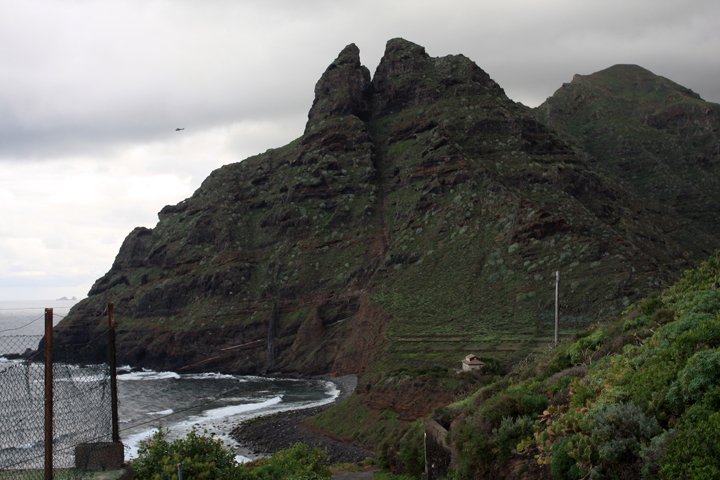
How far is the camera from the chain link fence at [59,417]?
44.8 feet

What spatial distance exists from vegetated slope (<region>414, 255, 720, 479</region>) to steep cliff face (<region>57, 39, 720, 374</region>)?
153ft

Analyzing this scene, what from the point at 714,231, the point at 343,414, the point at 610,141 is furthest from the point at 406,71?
the point at 343,414

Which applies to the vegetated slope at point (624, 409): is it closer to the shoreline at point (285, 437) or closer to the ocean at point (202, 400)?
the shoreline at point (285, 437)

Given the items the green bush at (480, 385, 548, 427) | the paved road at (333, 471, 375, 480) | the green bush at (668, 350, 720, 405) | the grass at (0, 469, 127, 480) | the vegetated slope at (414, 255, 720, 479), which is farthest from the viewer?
the paved road at (333, 471, 375, 480)

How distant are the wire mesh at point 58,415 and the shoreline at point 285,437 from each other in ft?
97.2

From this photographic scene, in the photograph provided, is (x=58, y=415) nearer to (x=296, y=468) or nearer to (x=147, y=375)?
(x=296, y=468)

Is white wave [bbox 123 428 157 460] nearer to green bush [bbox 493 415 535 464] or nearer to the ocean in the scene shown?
the ocean

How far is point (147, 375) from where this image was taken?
3925 inches

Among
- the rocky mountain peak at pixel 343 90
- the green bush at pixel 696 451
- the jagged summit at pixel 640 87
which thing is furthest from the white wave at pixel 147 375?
the jagged summit at pixel 640 87

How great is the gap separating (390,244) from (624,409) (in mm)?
88553

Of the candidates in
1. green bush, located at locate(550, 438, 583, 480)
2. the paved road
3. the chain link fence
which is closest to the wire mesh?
the chain link fence

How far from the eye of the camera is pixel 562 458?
1279cm

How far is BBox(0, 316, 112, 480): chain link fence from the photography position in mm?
13664

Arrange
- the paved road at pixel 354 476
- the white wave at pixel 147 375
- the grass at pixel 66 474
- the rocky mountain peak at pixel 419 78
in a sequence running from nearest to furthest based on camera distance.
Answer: the grass at pixel 66 474 → the paved road at pixel 354 476 → the white wave at pixel 147 375 → the rocky mountain peak at pixel 419 78
